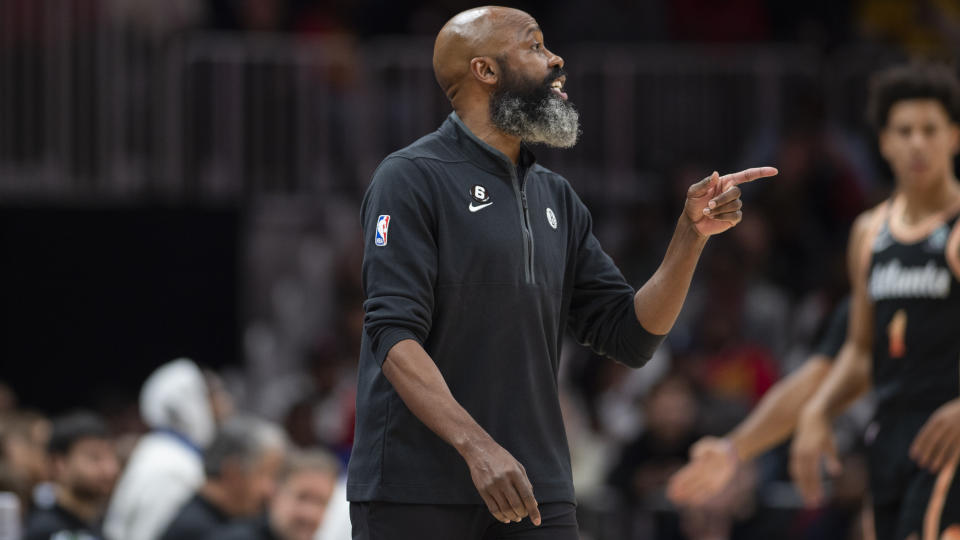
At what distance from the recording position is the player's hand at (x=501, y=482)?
405 centimetres

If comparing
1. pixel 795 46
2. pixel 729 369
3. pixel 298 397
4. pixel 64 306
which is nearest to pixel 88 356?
pixel 64 306

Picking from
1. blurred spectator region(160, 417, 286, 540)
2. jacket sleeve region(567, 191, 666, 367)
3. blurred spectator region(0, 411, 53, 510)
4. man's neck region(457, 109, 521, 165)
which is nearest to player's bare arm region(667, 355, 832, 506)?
jacket sleeve region(567, 191, 666, 367)

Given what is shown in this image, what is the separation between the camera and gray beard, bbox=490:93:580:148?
15.2 ft

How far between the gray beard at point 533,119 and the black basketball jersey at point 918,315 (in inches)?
87.6

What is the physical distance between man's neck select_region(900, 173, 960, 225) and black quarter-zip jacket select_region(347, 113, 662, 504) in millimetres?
2346

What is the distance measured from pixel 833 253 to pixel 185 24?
5772 millimetres

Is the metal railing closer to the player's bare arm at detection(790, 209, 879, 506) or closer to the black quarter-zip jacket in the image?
the player's bare arm at detection(790, 209, 879, 506)

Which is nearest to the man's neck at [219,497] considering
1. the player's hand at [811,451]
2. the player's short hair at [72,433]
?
the player's short hair at [72,433]

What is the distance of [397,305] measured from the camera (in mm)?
4309

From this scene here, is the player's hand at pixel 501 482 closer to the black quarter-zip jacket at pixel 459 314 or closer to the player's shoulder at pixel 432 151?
the black quarter-zip jacket at pixel 459 314

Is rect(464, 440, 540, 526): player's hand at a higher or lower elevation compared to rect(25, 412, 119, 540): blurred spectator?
higher

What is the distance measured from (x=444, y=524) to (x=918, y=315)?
2.70 metres

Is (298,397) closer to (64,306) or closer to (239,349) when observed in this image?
(239,349)

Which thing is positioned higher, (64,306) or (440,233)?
(440,233)
